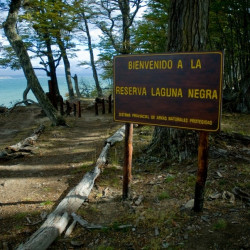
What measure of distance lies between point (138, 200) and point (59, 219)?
1501 millimetres

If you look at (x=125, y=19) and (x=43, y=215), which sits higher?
(x=125, y=19)

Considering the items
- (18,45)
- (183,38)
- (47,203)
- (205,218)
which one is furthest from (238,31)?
(47,203)

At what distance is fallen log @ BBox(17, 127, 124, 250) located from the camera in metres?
3.49

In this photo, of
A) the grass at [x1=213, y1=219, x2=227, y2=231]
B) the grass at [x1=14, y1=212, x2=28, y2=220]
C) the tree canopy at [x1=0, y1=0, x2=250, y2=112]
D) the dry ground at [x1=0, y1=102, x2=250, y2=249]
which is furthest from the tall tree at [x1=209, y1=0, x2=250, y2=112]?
the grass at [x1=14, y1=212, x2=28, y2=220]

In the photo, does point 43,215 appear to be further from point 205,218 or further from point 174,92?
Result: point 174,92

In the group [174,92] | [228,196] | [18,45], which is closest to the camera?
[174,92]

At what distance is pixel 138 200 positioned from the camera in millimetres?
4789

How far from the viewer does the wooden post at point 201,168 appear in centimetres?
384

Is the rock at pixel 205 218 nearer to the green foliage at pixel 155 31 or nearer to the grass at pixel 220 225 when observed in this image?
the grass at pixel 220 225

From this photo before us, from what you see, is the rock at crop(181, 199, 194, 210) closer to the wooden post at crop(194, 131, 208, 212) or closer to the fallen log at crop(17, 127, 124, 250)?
the wooden post at crop(194, 131, 208, 212)

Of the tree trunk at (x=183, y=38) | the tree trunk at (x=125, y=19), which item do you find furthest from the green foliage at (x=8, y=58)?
the tree trunk at (x=183, y=38)

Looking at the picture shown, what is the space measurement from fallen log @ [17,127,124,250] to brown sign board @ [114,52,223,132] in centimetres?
171

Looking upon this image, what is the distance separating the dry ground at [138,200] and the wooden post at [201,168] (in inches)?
7.8

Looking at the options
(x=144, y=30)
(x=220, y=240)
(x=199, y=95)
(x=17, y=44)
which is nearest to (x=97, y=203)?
(x=220, y=240)
